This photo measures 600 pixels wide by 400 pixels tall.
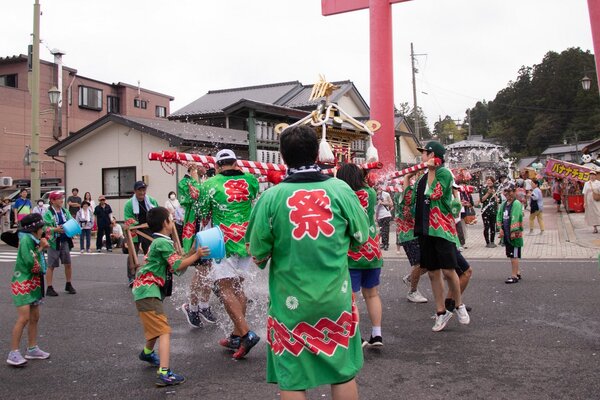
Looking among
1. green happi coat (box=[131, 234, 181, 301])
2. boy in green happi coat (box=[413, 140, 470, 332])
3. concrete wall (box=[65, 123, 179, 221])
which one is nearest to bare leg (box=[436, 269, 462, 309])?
boy in green happi coat (box=[413, 140, 470, 332])

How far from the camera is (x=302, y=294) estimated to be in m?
2.71

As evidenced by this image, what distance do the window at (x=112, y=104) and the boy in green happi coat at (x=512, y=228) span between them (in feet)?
104

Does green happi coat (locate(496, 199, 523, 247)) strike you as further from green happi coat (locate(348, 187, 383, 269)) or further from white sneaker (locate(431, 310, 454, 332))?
green happi coat (locate(348, 187, 383, 269))

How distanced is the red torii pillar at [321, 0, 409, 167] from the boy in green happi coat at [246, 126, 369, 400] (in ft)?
41.5

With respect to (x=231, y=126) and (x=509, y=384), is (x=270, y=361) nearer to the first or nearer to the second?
(x=509, y=384)

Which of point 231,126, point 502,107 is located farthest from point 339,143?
point 502,107

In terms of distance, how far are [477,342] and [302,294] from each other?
3.18 meters

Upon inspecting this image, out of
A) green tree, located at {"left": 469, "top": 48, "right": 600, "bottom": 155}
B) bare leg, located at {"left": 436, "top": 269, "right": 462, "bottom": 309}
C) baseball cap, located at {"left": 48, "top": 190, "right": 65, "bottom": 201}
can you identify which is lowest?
bare leg, located at {"left": 436, "top": 269, "right": 462, "bottom": 309}

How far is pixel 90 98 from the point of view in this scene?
1345 inches

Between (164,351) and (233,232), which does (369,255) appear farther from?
(164,351)

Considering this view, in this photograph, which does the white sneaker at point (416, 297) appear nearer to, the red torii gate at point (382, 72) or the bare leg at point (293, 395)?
the bare leg at point (293, 395)

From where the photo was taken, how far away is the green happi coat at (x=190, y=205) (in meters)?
5.41

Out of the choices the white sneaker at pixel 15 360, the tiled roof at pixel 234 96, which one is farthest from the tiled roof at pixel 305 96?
the white sneaker at pixel 15 360

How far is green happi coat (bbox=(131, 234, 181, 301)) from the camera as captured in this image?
4.43 meters
